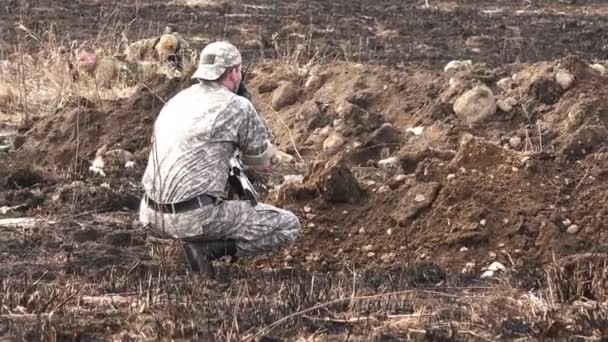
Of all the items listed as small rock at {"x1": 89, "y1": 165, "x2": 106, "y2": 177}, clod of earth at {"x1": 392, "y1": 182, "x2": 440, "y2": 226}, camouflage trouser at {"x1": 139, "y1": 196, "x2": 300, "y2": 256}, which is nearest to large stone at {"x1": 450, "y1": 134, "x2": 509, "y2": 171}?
clod of earth at {"x1": 392, "y1": 182, "x2": 440, "y2": 226}

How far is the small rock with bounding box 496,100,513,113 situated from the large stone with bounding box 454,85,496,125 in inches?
2.0

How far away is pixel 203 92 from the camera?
24.5ft

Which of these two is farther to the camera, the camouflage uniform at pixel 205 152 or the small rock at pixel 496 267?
the small rock at pixel 496 267

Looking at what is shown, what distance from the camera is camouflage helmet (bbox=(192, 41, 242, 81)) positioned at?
7.42 metres

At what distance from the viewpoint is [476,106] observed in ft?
37.8

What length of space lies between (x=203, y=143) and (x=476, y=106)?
187 inches

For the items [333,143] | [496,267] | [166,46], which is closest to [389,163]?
[333,143]

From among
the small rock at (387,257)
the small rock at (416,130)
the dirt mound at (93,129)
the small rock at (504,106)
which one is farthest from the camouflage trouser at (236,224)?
the small rock at (504,106)

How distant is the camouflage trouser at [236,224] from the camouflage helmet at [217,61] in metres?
0.80

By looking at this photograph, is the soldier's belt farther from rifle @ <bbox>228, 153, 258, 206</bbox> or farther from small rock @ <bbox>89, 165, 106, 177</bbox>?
small rock @ <bbox>89, 165, 106, 177</bbox>

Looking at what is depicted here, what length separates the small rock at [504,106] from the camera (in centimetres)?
1142

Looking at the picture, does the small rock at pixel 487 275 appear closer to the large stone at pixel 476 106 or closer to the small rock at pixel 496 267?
the small rock at pixel 496 267

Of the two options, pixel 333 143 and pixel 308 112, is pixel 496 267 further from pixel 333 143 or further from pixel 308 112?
pixel 308 112

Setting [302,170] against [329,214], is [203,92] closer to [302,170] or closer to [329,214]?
[329,214]
